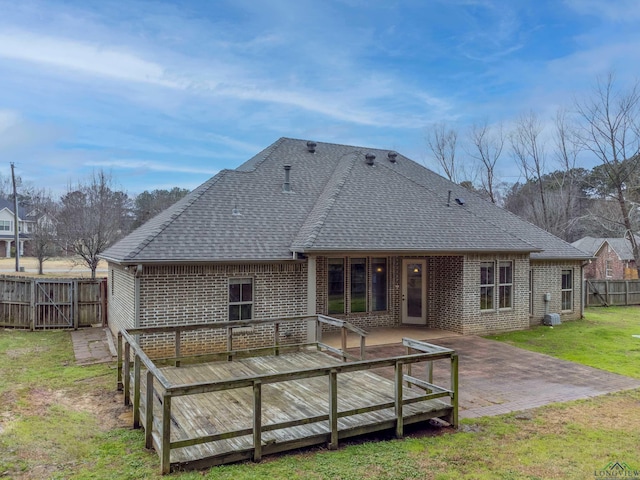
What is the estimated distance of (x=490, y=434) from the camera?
5.85 meters

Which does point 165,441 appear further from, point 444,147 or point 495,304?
point 444,147

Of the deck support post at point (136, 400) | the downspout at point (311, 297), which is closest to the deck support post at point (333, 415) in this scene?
the deck support post at point (136, 400)

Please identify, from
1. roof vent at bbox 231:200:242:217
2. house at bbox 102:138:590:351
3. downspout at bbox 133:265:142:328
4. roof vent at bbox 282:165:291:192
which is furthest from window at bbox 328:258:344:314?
downspout at bbox 133:265:142:328

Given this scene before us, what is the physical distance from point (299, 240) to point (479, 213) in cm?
777

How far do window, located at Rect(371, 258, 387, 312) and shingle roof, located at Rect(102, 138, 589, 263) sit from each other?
1773 mm

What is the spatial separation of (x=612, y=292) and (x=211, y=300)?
68.5 feet

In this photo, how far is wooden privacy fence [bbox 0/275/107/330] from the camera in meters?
13.5

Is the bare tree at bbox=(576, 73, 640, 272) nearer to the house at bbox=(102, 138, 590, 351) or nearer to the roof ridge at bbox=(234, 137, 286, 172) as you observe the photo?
the house at bbox=(102, 138, 590, 351)

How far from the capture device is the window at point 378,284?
1373 centimetres

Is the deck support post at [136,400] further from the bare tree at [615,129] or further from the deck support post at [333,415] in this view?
the bare tree at [615,129]

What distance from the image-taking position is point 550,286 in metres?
15.8

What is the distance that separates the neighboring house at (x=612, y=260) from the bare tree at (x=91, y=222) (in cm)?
3379

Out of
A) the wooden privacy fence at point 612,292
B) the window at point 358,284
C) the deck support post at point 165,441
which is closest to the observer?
the deck support post at point 165,441

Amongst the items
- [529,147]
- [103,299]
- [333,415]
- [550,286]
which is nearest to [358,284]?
[550,286]
